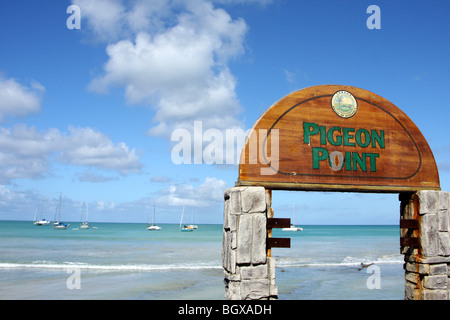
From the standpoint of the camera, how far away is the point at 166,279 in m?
18.2

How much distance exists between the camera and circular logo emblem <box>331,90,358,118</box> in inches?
270

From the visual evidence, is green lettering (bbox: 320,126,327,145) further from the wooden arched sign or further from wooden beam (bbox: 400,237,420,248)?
wooden beam (bbox: 400,237,420,248)

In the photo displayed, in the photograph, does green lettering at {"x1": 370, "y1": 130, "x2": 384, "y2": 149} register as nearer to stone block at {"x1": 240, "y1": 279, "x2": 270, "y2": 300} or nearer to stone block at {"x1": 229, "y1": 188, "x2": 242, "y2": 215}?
stone block at {"x1": 229, "y1": 188, "x2": 242, "y2": 215}

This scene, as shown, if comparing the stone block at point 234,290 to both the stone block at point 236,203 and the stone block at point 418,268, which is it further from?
the stone block at point 418,268

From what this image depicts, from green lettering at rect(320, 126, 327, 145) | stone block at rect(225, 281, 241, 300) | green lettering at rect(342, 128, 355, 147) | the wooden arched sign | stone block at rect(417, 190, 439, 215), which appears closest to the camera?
stone block at rect(225, 281, 241, 300)

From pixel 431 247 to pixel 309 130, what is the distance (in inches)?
132

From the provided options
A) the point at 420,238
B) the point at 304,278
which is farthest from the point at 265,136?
the point at 304,278

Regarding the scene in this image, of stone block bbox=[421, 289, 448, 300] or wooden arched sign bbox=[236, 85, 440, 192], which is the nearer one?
wooden arched sign bbox=[236, 85, 440, 192]

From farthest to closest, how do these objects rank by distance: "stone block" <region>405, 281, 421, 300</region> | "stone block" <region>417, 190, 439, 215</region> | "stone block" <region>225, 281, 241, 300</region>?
"stone block" <region>405, 281, 421, 300</region> → "stone block" <region>417, 190, 439, 215</region> → "stone block" <region>225, 281, 241, 300</region>

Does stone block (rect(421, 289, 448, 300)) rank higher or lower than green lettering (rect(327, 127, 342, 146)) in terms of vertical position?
lower

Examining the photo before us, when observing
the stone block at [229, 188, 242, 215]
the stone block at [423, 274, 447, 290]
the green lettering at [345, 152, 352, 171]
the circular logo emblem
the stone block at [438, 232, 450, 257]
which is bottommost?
the stone block at [423, 274, 447, 290]

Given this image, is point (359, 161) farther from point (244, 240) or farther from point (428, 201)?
point (244, 240)

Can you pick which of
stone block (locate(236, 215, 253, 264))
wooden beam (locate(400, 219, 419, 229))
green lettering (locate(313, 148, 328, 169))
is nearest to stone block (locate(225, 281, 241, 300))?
stone block (locate(236, 215, 253, 264))

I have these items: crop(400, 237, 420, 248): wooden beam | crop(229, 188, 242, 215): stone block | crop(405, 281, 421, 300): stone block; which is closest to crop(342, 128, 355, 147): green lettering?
crop(400, 237, 420, 248): wooden beam
